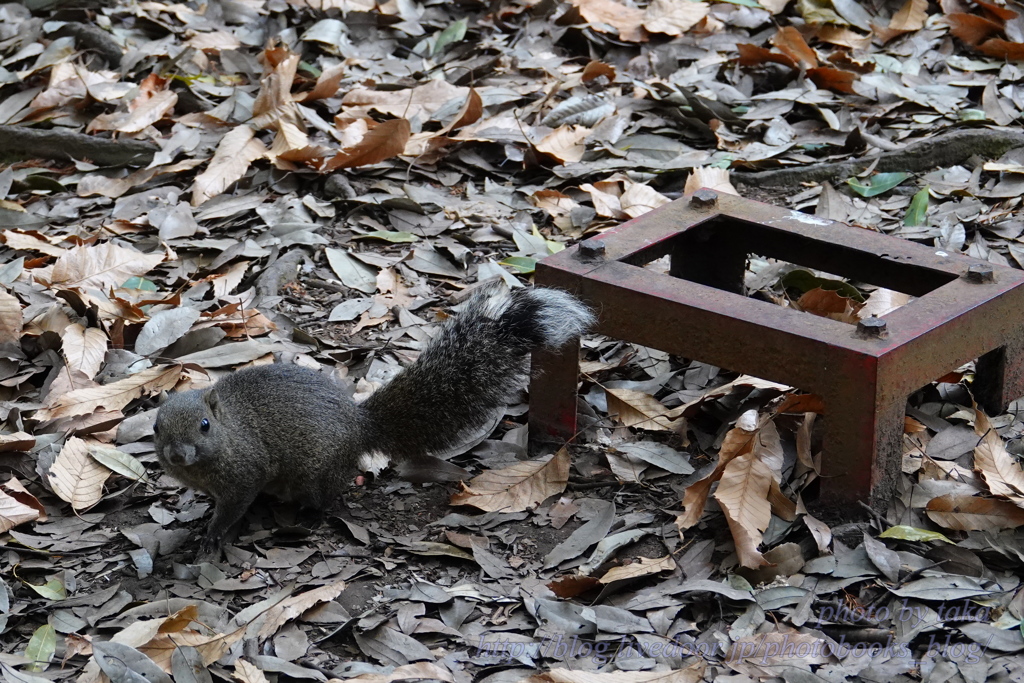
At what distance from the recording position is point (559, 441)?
3.97m

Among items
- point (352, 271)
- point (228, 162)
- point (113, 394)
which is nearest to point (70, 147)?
point (228, 162)

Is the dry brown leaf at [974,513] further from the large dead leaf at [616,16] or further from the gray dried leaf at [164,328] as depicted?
the large dead leaf at [616,16]

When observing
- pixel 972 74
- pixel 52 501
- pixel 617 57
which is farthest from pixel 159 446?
pixel 972 74

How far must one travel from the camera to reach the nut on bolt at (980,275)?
3.56m

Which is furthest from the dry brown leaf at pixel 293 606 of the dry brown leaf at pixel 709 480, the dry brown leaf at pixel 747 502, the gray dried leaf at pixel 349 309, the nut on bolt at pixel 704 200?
the nut on bolt at pixel 704 200

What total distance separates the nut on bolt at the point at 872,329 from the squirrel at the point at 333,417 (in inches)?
31.4

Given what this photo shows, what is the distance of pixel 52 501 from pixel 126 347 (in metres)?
0.95

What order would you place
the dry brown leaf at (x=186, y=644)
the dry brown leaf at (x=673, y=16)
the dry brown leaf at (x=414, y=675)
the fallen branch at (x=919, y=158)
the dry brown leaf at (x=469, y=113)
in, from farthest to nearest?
the dry brown leaf at (x=673, y=16) < the dry brown leaf at (x=469, y=113) < the fallen branch at (x=919, y=158) < the dry brown leaf at (x=186, y=644) < the dry brown leaf at (x=414, y=675)

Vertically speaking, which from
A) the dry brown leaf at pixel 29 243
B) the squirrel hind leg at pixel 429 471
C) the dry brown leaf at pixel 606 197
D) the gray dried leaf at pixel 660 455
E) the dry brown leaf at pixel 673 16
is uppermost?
the dry brown leaf at pixel 673 16

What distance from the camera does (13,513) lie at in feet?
12.2

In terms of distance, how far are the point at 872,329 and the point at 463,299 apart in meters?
2.12

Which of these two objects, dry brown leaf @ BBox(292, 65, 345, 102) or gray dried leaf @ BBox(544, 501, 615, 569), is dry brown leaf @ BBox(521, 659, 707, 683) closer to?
gray dried leaf @ BBox(544, 501, 615, 569)

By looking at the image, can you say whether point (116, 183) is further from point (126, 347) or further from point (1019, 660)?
point (1019, 660)

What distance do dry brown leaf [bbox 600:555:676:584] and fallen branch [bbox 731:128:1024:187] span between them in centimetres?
274
